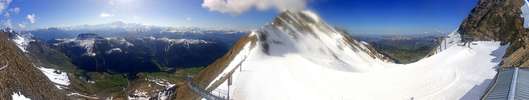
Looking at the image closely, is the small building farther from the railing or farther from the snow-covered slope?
the railing

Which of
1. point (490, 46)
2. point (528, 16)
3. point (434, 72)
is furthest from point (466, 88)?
point (528, 16)

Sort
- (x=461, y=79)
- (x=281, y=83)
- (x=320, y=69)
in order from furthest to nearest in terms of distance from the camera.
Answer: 1. (x=320, y=69)
2. (x=281, y=83)
3. (x=461, y=79)

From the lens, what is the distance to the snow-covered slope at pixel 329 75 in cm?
9806

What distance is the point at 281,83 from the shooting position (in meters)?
105

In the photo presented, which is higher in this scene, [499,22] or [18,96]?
[499,22]

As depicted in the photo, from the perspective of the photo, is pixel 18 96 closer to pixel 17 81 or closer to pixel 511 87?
pixel 17 81

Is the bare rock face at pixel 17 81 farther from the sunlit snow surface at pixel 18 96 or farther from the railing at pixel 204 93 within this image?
the railing at pixel 204 93

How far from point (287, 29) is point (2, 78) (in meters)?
78.0

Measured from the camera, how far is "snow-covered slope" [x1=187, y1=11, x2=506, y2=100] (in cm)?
9806

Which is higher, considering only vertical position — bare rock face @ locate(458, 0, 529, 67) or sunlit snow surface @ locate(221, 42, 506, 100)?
bare rock face @ locate(458, 0, 529, 67)

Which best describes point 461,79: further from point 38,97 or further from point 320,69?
point 38,97

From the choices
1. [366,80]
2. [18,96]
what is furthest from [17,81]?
[366,80]

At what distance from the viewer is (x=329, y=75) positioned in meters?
119

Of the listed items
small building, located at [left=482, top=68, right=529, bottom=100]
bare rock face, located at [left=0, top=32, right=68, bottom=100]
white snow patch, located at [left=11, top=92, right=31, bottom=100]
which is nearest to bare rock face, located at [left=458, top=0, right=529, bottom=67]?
small building, located at [left=482, top=68, right=529, bottom=100]
